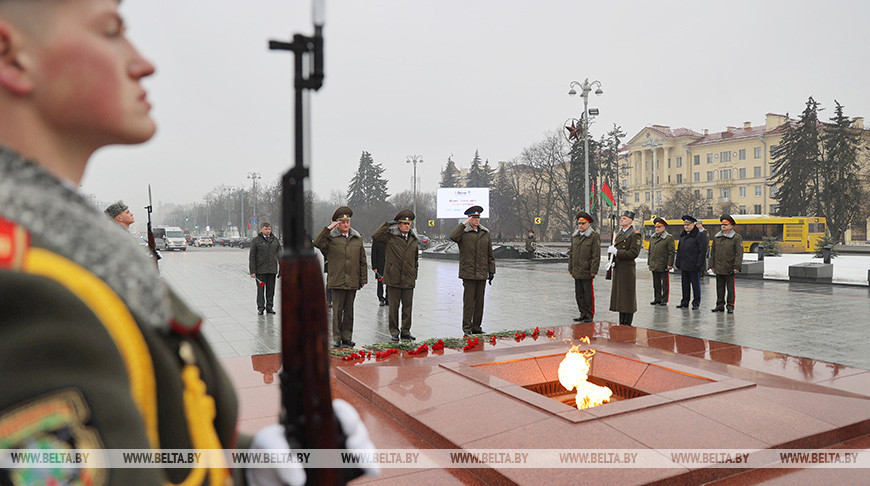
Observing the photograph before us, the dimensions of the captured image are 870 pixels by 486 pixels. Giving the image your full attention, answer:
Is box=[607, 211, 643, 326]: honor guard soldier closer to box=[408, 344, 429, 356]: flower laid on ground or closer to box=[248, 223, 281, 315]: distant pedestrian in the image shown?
box=[408, 344, 429, 356]: flower laid on ground

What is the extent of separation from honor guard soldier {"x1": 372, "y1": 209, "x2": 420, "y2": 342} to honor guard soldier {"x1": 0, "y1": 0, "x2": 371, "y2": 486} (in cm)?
734

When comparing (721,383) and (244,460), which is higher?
(244,460)

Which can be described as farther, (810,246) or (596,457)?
(810,246)

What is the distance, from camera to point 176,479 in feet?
2.74

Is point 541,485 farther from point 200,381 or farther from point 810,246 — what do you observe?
point 810,246

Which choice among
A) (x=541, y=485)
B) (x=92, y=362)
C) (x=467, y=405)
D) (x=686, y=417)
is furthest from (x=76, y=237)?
(x=686, y=417)

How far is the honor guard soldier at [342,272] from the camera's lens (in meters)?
7.94

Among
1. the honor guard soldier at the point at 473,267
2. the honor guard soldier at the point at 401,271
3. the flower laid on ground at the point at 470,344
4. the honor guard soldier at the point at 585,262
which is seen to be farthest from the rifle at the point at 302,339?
the honor guard soldier at the point at 585,262

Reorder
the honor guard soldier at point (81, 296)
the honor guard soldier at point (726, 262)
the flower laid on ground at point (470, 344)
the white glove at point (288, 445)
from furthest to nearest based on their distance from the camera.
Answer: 1. the honor guard soldier at point (726, 262)
2. the flower laid on ground at point (470, 344)
3. the white glove at point (288, 445)
4. the honor guard soldier at point (81, 296)

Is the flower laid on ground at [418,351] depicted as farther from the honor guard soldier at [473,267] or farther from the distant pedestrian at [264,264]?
the distant pedestrian at [264,264]

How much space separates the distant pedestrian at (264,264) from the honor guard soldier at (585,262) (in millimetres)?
5745

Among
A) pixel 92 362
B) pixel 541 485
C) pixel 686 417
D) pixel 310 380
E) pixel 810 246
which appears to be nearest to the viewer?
pixel 92 362

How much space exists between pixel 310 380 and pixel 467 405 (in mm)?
3897

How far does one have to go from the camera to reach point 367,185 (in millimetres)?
67188
